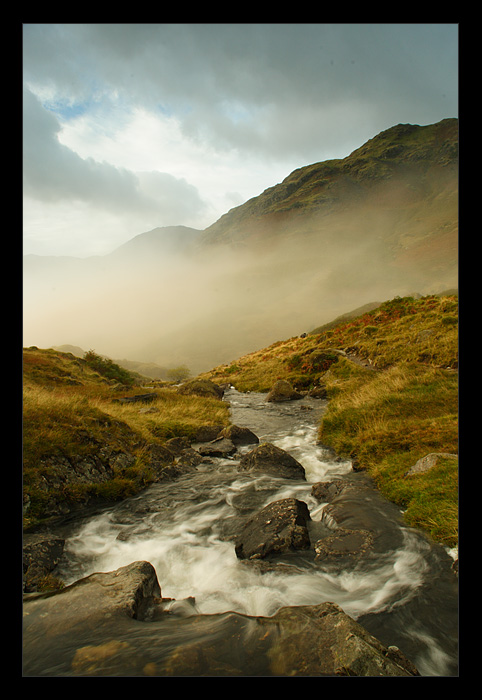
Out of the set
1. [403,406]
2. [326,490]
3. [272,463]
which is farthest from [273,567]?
[403,406]

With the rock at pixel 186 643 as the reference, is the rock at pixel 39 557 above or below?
below

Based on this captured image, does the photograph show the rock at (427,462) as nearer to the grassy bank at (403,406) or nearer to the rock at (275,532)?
the grassy bank at (403,406)

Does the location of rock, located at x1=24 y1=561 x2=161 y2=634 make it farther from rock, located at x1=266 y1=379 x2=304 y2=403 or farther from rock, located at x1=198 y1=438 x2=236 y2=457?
rock, located at x1=266 y1=379 x2=304 y2=403

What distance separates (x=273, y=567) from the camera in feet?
21.8

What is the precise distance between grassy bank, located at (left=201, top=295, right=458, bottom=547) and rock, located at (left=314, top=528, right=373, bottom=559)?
1.40 meters

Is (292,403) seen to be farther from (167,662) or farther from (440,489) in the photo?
(167,662)

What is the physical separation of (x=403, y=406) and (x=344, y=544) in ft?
31.9

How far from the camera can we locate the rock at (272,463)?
40.4 feet

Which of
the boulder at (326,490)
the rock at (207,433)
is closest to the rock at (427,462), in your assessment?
the boulder at (326,490)

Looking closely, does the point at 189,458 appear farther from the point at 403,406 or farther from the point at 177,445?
the point at 403,406

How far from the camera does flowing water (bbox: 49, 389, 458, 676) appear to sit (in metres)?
5.30

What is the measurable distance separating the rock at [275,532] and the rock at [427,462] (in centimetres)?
366
